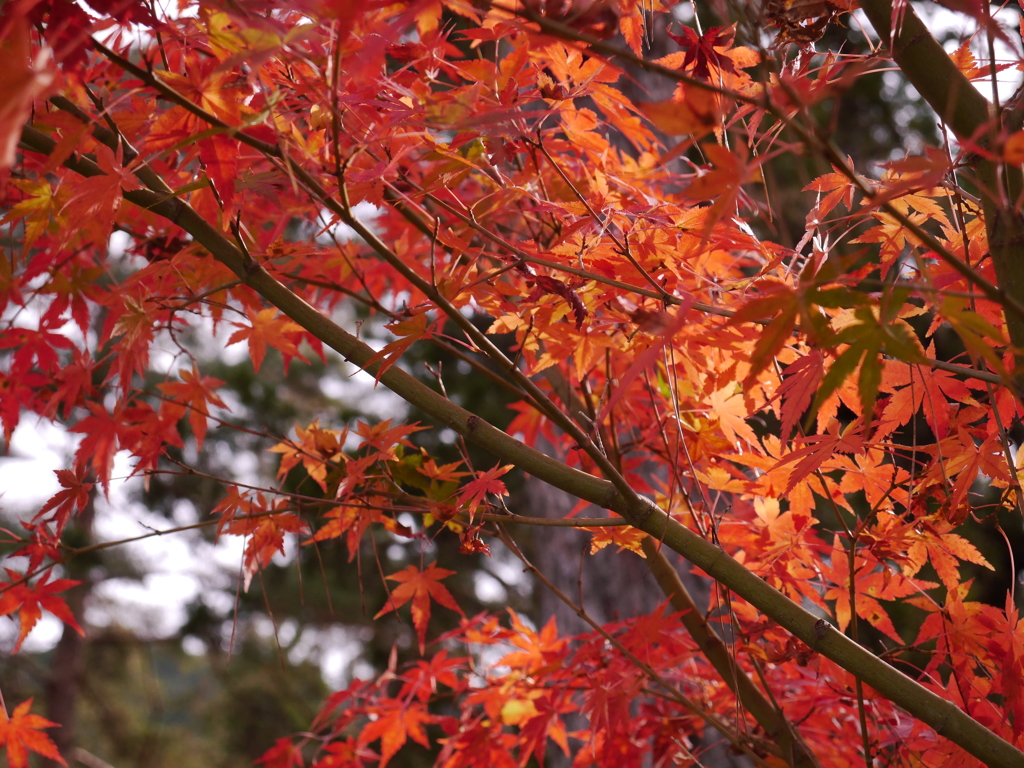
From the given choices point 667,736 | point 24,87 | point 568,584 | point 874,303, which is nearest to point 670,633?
point 667,736

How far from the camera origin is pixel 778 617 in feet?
2.49

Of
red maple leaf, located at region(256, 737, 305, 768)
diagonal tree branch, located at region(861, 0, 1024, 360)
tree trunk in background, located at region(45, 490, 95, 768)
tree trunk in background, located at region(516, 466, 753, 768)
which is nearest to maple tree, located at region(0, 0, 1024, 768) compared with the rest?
diagonal tree branch, located at region(861, 0, 1024, 360)

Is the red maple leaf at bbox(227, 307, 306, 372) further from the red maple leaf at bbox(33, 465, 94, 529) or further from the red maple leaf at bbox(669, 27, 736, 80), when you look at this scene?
the red maple leaf at bbox(669, 27, 736, 80)

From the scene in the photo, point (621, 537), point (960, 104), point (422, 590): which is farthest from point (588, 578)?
point (960, 104)

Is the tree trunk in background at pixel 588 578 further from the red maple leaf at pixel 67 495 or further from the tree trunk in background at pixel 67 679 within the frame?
the tree trunk in background at pixel 67 679

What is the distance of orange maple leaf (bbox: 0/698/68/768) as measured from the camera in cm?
125

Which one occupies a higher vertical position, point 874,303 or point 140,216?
point 140,216

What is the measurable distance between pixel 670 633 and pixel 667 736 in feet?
0.62

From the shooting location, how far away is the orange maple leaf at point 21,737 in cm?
125

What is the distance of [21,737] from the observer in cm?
131

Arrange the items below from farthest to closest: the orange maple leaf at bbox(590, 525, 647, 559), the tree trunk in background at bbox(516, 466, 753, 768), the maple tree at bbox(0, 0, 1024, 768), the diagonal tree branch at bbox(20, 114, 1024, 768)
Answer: the tree trunk in background at bbox(516, 466, 753, 768), the orange maple leaf at bbox(590, 525, 647, 559), the diagonal tree branch at bbox(20, 114, 1024, 768), the maple tree at bbox(0, 0, 1024, 768)

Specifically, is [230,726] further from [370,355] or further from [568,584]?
[370,355]

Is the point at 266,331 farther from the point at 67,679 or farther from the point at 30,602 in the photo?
the point at 67,679

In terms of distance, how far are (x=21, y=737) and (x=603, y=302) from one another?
1.30 metres
